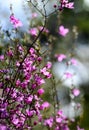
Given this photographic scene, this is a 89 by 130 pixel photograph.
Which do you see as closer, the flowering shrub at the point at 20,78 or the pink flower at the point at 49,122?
the flowering shrub at the point at 20,78

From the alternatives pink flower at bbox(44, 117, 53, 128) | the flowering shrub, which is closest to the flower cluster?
the flowering shrub

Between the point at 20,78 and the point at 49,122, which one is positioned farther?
the point at 49,122

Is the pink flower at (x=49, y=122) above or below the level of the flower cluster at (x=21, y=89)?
above

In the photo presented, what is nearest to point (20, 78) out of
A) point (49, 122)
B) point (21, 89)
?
point (21, 89)

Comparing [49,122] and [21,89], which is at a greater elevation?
[49,122]

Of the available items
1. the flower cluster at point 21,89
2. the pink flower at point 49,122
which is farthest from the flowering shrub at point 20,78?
the pink flower at point 49,122

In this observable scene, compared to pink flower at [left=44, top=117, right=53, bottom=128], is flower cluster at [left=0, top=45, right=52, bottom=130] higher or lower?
lower

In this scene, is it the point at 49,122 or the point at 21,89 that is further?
the point at 49,122

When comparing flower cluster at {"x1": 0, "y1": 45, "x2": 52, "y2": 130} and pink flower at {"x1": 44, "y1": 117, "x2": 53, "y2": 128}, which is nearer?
flower cluster at {"x1": 0, "y1": 45, "x2": 52, "y2": 130}

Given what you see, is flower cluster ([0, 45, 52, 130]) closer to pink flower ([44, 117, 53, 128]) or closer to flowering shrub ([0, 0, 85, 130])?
flowering shrub ([0, 0, 85, 130])

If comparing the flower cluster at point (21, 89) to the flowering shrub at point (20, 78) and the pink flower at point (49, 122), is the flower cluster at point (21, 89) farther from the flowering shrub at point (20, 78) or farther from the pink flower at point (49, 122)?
the pink flower at point (49, 122)

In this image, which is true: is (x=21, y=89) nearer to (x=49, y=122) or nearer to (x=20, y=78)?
(x=20, y=78)

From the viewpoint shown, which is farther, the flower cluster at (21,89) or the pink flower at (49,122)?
the pink flower at (49,122)
